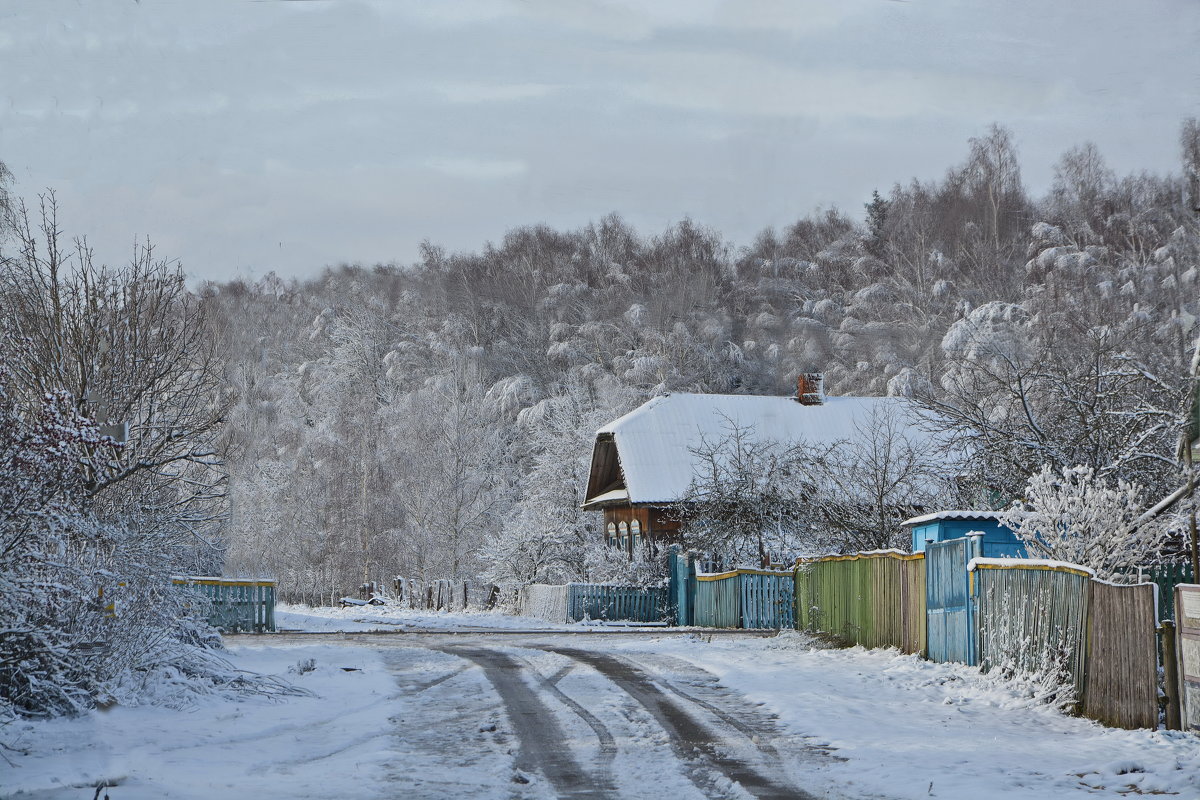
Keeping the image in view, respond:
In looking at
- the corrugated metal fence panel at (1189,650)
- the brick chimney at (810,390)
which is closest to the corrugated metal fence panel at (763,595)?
the brick chimney at (810,390)

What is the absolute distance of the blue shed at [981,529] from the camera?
17.2 m

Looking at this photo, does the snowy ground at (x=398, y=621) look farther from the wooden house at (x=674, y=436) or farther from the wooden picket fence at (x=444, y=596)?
the wooden house at (x=674, y=436)

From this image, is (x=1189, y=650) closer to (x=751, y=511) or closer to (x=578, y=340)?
(x=751, y=511)

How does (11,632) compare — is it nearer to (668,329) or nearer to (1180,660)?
(1180,660)

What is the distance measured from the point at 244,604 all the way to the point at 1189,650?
22.0m

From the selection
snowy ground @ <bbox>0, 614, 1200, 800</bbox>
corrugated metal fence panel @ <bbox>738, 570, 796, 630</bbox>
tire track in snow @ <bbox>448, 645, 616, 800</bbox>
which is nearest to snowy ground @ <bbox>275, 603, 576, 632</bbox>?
corrugated metal fence panel @ <bbox>738, 570, 796, 630</bbox>

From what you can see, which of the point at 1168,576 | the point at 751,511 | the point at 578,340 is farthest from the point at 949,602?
the point at 578,340

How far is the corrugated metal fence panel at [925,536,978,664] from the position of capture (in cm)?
1531

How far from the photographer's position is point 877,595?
62.6 ft

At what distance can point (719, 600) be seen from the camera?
2998 cm

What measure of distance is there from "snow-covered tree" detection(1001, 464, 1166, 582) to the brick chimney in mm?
27781

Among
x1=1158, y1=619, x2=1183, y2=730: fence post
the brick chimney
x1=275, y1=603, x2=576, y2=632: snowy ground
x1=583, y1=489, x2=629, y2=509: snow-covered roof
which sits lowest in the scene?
x1=275, y1=603, x2=576, y2=632: snowy ground

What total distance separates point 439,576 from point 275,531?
34.1 ft

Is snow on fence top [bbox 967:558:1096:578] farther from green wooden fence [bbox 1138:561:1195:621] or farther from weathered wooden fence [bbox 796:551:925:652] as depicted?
green wooden fence [bbox 1138:561:1195:621]
